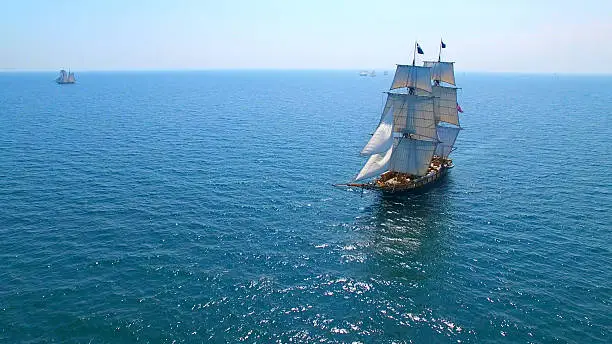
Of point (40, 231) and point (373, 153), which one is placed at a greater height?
point (373, 153)

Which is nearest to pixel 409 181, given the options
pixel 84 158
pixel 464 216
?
pixel 464 216

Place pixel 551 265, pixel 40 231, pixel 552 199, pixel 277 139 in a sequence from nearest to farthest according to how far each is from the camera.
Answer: pixel 551 265 → pixel 40 231 → pixel 552 199 → pixel 277 139

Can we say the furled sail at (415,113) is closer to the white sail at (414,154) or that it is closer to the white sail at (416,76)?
the white sail at (416,76)

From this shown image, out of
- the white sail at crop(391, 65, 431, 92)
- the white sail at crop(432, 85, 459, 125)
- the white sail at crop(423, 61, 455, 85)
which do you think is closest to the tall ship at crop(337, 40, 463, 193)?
the white sail at crop(391, 65, 431, 92)

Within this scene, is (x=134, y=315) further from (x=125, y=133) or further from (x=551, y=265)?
(x=125, y=133)

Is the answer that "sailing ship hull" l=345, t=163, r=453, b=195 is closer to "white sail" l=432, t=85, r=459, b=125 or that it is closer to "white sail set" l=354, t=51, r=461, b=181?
"white sail set" l=354, t=51, r=461, b=181

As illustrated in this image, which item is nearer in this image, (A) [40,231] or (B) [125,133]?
(A) [40,231]
